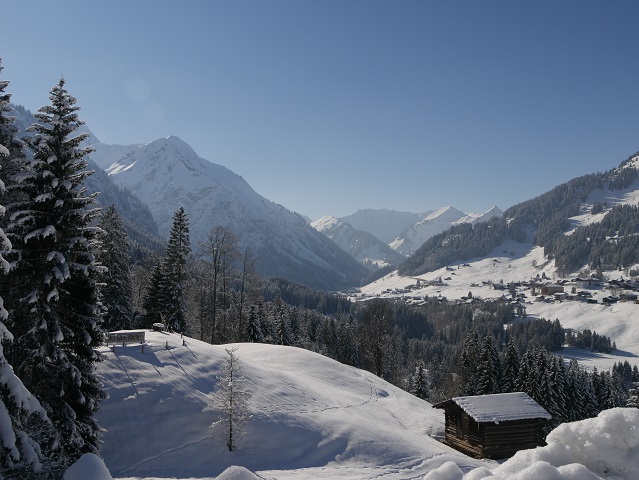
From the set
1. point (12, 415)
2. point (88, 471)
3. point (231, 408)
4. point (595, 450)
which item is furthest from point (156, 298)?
point (595, 450)

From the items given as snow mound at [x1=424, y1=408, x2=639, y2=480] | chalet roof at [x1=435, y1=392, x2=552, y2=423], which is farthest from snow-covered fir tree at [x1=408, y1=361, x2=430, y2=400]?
snow mound at [x1=424, y1=408, x2=639, y2=480]

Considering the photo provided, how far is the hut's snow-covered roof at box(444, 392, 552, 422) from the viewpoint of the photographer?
31391 mm

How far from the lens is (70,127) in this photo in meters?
19.0

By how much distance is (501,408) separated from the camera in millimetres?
32344

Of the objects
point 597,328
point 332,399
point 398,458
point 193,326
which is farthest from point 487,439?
point 597,328

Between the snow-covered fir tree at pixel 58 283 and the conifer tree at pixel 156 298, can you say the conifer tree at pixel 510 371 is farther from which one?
the snow-covered fir tree at pixel 58 283

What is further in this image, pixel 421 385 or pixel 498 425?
pixel 421 385

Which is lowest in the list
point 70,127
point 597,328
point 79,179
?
point 597,328

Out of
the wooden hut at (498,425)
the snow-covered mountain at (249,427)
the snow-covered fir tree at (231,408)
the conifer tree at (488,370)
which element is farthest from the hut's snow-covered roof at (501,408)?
the conifer tree at (488,370)

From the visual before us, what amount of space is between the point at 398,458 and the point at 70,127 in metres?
24.5

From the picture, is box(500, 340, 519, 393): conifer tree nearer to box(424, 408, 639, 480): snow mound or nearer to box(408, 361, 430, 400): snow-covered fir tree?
box(408, 361, 430, 400): snow-covered fir tree

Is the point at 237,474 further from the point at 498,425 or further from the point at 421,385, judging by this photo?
the point at 421,385

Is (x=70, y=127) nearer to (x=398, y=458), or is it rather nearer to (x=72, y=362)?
(x=72, y=362)

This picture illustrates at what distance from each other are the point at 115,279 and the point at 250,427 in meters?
24.9
